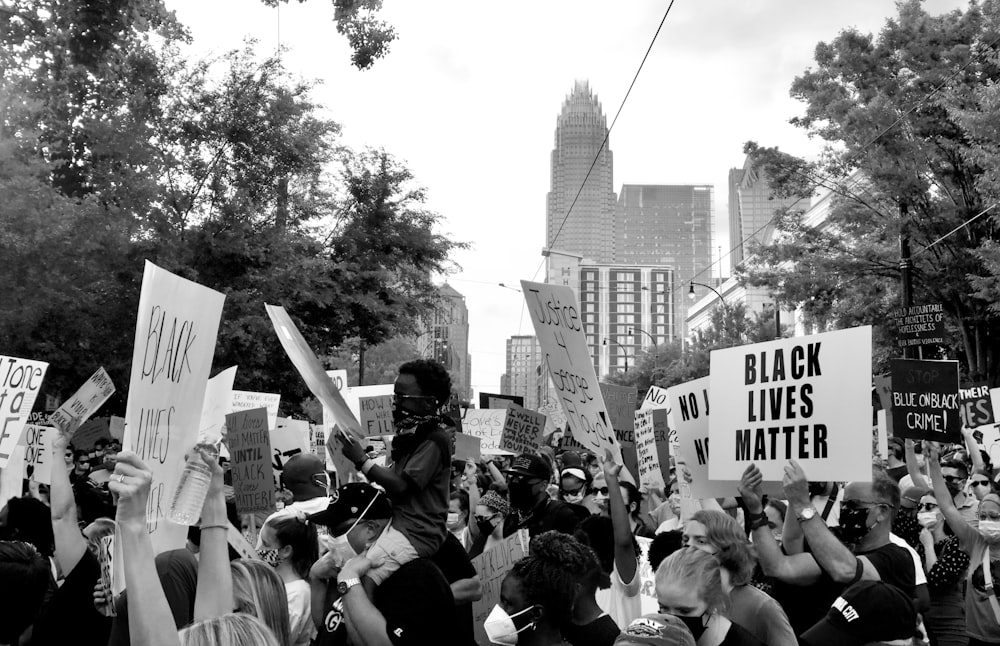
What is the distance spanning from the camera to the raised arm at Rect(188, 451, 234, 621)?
302 cm

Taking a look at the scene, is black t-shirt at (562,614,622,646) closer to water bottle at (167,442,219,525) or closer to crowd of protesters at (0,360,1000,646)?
crowd of protesters at (0,360,1000,646)

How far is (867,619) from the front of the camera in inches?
148

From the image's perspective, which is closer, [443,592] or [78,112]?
[443,592]

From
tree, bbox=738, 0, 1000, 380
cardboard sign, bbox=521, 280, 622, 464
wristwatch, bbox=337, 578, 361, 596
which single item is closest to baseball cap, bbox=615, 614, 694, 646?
wristwatch, bbox=337, 578, 361, 596

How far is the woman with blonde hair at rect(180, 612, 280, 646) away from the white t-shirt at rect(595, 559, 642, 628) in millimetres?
2682

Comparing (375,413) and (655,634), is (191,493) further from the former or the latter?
(375,413)

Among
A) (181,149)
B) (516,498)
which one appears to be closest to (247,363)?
(181,149)

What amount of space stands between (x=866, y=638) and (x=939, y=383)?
3945mm

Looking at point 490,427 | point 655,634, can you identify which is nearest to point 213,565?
point 655,634

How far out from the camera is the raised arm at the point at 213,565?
3021 millimetres

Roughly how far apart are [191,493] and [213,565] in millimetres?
316

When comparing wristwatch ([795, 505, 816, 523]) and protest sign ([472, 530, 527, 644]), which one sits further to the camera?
protest sign ([472, 530, 527, 644])

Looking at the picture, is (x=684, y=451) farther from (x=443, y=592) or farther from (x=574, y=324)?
(x=443, y=592)

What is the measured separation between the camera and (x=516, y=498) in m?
6.62
